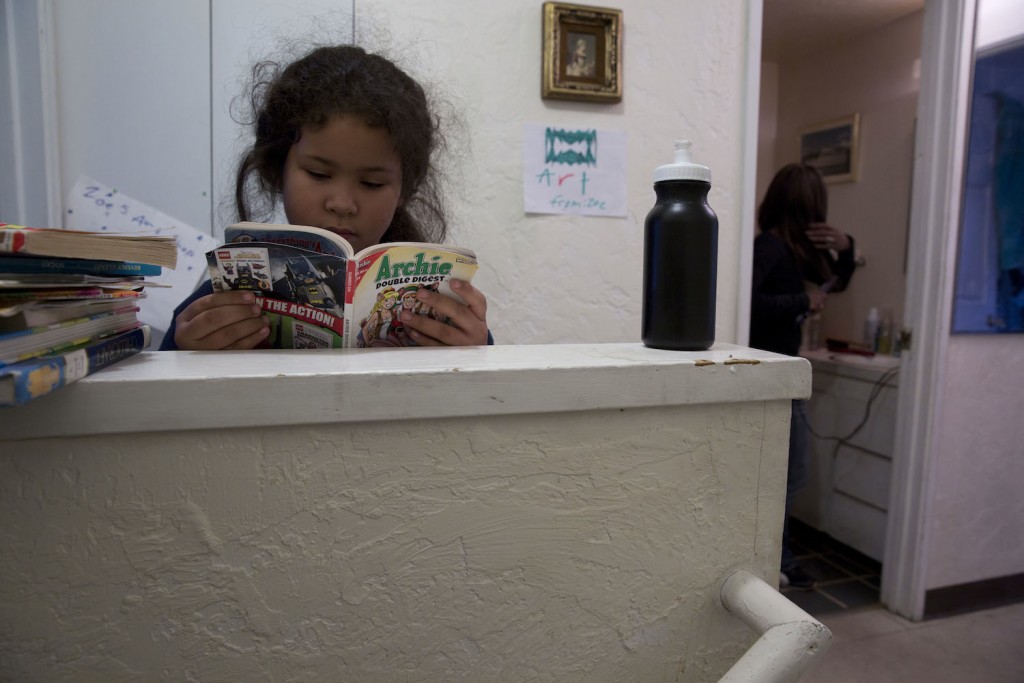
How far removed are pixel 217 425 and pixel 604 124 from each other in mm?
1293

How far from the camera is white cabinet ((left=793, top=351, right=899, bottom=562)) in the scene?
7.41 ft

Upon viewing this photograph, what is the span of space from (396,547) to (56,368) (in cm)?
26

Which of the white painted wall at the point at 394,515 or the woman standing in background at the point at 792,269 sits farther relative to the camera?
the woman standing in background at the point at 792,269

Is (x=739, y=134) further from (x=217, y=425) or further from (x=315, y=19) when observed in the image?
(x=217, y=425)

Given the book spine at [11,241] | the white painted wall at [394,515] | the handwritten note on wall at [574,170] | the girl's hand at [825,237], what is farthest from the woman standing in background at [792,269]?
the book spine at [11,241]

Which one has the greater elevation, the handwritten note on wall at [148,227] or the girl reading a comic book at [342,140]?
the girl reading a comic book at [342,140]

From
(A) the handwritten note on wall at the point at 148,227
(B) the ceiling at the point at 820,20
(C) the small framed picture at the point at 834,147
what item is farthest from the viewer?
(C) the small framed picture at the point at 834,147

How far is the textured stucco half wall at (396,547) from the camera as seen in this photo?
436 mm

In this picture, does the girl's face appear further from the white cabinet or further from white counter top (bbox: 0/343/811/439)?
the white cabinet

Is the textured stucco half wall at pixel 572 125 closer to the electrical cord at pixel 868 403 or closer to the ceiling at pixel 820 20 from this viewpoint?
the electrical cord at pixel 868 403

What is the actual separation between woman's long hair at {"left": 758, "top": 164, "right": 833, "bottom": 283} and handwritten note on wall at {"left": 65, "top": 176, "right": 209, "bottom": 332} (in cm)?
182

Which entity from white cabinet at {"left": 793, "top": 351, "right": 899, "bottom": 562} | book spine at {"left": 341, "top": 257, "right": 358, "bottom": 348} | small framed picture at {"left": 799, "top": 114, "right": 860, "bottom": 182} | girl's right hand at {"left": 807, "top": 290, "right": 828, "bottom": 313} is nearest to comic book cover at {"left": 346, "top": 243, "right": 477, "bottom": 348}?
book spine at {"left": 341, "top": 257, "right": 358, "bottom": 348}

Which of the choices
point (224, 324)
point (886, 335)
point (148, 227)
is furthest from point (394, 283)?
point (886, 335)

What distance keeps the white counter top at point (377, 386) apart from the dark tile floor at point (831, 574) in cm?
170
